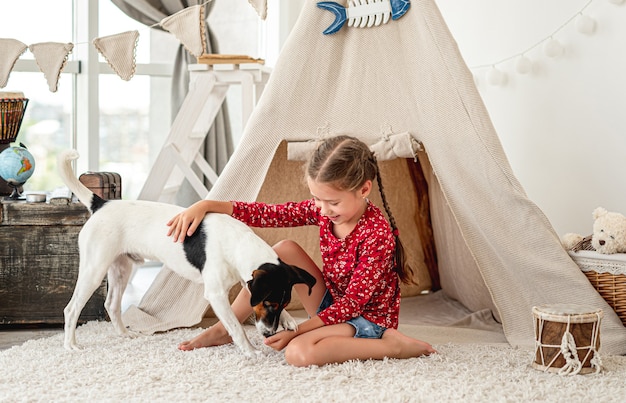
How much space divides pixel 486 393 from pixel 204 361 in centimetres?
82

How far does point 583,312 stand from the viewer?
2164 millimetres

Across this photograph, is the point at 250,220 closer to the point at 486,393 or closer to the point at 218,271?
the point at 218,271

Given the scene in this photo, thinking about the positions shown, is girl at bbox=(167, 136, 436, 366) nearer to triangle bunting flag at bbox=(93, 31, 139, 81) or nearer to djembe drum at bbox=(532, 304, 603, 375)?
djembe drum at bbox=(532, 304, 603, 375)

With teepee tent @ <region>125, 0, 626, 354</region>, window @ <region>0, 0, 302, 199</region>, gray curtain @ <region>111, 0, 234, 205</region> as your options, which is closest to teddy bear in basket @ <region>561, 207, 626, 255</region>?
teepee tent @ <region>125, 0, 626, 354</region>

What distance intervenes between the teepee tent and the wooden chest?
33 cm

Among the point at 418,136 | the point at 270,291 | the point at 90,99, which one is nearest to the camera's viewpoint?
the point at 270,291

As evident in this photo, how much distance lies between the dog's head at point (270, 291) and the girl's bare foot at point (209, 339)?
0.33 meters

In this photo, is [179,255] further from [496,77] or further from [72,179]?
[496,77]

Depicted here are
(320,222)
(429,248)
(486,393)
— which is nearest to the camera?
(486,393)

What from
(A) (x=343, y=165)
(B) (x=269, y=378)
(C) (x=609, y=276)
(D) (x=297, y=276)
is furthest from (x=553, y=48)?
(B) (x=269, y=378)

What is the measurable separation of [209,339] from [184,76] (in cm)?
233

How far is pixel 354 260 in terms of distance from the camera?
229 cm

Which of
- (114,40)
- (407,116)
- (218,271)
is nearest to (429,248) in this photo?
(407,116)

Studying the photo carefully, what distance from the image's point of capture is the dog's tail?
2.35 m
